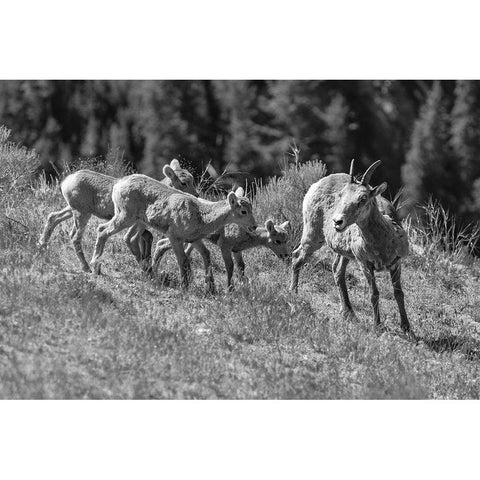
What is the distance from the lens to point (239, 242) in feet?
45.5

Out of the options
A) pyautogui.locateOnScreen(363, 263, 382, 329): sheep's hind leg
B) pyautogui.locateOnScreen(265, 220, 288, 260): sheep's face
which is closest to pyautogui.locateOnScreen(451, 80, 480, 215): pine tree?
pyautogui.locateOnScreen(265, 220, 288, 260): sheep's face

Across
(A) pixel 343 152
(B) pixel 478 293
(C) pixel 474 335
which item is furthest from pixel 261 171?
(C) pixel 474 335

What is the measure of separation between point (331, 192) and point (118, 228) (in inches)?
104

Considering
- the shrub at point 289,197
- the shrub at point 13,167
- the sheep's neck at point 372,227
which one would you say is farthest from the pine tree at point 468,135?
the sheep's neck at point 372,227

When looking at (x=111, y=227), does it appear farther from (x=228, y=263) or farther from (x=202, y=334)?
(x=202, y=334)

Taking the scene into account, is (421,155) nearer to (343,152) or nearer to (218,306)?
(343,152)

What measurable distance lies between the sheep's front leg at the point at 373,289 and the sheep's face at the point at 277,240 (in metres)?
1.53

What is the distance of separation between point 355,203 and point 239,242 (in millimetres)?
2048

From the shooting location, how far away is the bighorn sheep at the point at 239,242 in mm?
13648

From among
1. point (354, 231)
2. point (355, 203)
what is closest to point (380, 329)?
point (354, 231)

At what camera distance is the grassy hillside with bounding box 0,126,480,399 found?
11016 millimetres

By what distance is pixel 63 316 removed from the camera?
11.9 metres

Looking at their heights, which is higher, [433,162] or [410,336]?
[433,162]

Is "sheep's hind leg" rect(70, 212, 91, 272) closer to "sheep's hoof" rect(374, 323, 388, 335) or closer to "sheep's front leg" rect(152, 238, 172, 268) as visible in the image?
"sheep's front leg" rect(152, 238, 172, 268)
